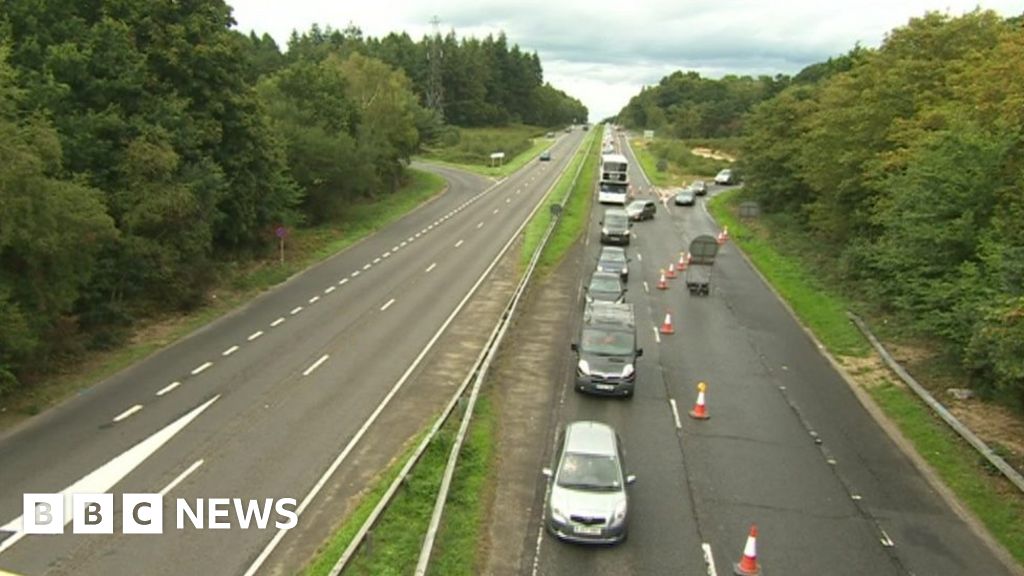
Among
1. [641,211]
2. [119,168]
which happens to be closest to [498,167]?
[641,211]

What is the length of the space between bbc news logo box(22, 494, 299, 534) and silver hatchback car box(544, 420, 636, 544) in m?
4.75

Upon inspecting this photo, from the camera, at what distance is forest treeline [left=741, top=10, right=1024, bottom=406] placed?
2059 cm

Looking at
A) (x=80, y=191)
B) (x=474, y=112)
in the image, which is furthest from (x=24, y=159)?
(x=474, y=112)

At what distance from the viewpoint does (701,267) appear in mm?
34750

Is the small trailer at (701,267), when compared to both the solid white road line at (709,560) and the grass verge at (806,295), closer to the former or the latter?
the grass verge at (806,295)

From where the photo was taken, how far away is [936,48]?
115ft

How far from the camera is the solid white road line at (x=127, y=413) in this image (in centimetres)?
1855

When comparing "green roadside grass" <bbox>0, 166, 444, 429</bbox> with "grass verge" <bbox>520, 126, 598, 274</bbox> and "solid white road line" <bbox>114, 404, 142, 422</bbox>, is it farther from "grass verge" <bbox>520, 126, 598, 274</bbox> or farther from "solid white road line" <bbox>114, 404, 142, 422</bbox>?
A: "grass verge" <bbox>520, 126, 598, 274</bbox>

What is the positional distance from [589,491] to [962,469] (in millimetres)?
9220

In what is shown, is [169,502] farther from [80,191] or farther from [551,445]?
[80,191]

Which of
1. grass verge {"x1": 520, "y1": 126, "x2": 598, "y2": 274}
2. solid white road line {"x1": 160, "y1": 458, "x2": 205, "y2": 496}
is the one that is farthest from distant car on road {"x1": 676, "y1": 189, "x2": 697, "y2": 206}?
solid white road line {"x1": 160, "y1": 458, "x2": 205, "y2": 496}

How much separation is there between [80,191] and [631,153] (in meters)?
111

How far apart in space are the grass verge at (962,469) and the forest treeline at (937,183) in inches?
76.0

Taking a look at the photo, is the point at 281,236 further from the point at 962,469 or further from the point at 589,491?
the point at 962,469
